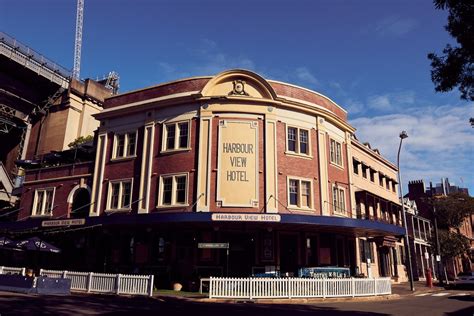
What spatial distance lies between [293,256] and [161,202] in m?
8.75

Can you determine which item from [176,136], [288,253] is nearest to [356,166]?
[288,253]

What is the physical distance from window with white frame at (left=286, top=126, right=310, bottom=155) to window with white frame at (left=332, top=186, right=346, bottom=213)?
3.54 metres

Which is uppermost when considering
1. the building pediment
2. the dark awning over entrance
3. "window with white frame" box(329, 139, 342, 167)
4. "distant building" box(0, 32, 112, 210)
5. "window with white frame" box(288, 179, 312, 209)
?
"distant building" box(0, 32, 112, 210)

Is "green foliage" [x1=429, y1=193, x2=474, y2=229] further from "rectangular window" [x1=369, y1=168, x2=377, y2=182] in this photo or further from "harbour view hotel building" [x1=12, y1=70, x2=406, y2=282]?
"harbour view hotel building" [x1=12, y1=70, x2=406, y2=282]

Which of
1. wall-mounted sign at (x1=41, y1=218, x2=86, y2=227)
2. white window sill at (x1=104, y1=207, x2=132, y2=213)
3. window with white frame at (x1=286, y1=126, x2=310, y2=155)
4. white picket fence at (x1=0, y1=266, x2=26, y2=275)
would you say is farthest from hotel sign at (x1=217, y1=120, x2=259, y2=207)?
white picket fence at (x1=0, y1=266, x2=26, y2=275)

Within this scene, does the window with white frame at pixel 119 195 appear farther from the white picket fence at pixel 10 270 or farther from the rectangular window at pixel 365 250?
the rectangular window at pixel 365 250

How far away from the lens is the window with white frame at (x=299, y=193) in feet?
81.9

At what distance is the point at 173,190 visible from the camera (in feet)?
80.3

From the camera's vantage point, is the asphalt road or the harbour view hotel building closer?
the asphalt road

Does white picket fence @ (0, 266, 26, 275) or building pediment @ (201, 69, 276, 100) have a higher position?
building pediment @ (201, 69, 276, 100)

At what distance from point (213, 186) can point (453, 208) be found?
36.2m

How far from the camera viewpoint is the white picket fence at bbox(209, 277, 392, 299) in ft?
58.2

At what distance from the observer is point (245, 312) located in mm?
13758

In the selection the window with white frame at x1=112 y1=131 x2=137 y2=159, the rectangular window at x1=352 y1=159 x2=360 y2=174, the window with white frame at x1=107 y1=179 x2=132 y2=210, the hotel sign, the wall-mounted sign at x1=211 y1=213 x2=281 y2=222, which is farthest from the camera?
the rectangular window at x1=352 y1=159 x2=360 y2=174
